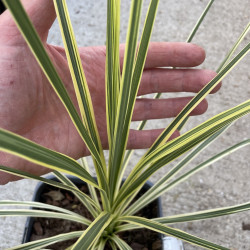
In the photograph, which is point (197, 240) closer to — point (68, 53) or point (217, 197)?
point (68, 53)

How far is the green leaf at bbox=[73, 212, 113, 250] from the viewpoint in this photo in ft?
1.61

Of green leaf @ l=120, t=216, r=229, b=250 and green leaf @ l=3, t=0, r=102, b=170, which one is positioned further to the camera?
green leaf @ l=120, t=216, r=229, b=250

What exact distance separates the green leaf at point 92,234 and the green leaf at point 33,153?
0.33 ft

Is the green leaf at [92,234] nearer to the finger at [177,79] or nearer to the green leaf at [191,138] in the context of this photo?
the green leaf at [191,138]

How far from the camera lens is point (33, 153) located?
14.6 inches

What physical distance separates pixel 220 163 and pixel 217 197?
12cm

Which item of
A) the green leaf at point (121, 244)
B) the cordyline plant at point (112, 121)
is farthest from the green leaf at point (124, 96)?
the green leaf at point (121, 244)

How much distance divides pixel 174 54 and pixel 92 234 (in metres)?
0.45

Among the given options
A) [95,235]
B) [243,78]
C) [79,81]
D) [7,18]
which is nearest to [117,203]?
[95,235]

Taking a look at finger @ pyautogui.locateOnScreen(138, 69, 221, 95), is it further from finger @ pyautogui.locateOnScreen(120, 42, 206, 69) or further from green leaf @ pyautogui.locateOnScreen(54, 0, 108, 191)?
green leaf @ pyautogui.locateOnScreen(54, 0, 108, 191)

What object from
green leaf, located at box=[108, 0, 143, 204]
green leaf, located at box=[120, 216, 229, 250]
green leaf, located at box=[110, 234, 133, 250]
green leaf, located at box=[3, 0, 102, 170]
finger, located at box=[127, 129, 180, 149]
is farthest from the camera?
finger, located at box=[127, 129, 180, 149]

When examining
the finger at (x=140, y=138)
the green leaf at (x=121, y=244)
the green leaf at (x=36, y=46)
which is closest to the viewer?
the green leaf at (x=36, y=46)

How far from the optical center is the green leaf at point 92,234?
1.61 ft

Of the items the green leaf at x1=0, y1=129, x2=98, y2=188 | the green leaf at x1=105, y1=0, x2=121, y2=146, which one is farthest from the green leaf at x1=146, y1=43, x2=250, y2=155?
the green leaf at x1=0, y1=129, x2=98, y2=188
